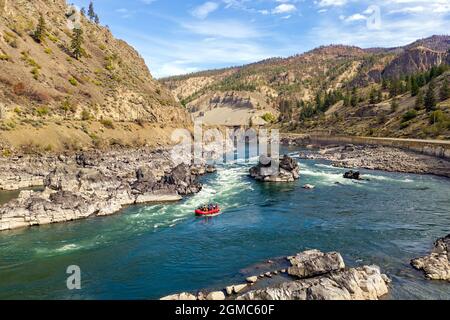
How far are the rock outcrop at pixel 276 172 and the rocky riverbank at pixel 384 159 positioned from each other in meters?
19.3

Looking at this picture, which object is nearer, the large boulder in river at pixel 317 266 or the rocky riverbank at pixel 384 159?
the large boulder in river at pixel 317 266

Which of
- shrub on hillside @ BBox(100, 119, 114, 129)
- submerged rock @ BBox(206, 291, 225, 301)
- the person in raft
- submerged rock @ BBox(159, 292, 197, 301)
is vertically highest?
shrub on hillside @ BBox(100, 119, 114, 129)

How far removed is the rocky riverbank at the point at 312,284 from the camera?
21125 millimetres

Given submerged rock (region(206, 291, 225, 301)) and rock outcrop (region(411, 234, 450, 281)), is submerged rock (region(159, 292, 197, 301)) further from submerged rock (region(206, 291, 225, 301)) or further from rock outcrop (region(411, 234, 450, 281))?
rock outcrop (region(411, 234, 450, 281))

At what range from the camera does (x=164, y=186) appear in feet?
166

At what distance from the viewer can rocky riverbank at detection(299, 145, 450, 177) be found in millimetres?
67375

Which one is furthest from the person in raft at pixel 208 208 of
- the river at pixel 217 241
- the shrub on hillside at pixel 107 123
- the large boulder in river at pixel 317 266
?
the shrub on hillside at pixel 107 123

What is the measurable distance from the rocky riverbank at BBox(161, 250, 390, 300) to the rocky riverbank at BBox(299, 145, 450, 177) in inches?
1932

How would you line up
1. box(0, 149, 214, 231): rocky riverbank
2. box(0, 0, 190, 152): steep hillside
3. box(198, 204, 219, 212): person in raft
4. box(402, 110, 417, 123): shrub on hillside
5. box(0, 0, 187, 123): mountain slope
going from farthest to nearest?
1. box(402, 110, 417, 123): shrub on hillside
2. box(0, 0, 187, 123): mountain slope
3. box(0, 0, 190, 152): steep hillside
4. box(198, 204, 219, 212): person in raft
5. box(0, 149, 214, 231): rocky riverbank

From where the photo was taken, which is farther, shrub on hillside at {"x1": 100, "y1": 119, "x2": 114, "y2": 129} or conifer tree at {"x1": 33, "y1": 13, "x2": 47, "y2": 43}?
conifer tree at {"x1": 33, "y1": 13, "x2": 47, "y2": 43}

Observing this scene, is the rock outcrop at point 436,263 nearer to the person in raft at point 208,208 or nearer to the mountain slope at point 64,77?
the person in raft at point 208,208

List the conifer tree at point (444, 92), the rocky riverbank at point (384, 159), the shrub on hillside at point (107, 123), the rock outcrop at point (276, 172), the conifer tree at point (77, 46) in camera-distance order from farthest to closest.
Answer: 1. the conifer tree at point (444, 92)
2. the conifer tree at point (77, 46)
3. the shrub on hillside at point (107, 123)
4. the rocky riverbank at point (384, 159)
5. the rock outcrop at point (276, 172)

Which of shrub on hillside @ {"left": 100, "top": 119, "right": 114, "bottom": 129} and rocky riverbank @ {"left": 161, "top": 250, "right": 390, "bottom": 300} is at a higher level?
shrub on hillside @ {"left": 100, "top": 119, "right": 114, "bottom": 129}

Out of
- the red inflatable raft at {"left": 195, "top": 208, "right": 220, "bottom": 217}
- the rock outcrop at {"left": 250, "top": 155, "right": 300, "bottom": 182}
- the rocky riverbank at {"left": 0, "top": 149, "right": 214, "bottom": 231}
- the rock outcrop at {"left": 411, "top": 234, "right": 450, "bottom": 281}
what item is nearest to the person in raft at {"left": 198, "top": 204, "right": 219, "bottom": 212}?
the red inflatable raft at {"left": 195, "top": 208, "right": 220, "bottom": 217}
